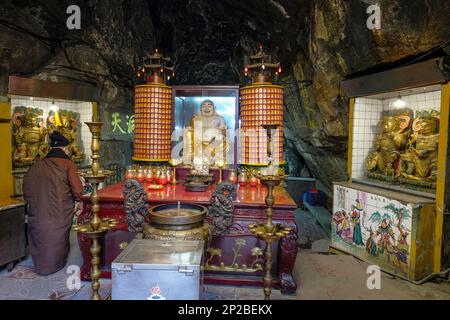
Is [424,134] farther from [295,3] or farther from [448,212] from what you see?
[295,3]

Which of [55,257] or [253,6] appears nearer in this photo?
[55,257]

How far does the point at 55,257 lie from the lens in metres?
3.83

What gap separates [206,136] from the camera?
544 centimetres

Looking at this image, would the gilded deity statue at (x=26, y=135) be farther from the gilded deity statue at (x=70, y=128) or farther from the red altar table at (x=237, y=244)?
the red altar table at (x=237, y=244)

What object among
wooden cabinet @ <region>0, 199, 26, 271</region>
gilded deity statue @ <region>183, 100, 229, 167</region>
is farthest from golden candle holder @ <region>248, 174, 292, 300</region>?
wooden cabinet @ <region>0, 199, 26, 271</region>

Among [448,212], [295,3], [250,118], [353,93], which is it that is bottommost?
[448,212]

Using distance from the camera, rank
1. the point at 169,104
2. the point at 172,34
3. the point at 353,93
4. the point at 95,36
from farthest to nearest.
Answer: the point at 172,34, the point at 95,36, the point at 169,104, the point at 353,93

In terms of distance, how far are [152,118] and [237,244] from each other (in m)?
2.63

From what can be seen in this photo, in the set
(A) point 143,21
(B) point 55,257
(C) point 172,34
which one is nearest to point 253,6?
(A) point 143,21

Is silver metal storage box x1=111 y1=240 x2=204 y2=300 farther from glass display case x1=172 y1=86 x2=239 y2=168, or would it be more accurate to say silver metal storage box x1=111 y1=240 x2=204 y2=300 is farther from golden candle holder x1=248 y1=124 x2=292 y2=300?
glass display case x1=172 y1=86 x2=239 y2=168

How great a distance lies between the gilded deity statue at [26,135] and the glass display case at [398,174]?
5405 mm

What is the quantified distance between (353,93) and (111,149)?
542 centimetres

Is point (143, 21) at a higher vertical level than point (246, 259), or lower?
→ higher

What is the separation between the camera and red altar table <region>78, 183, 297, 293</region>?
3301 millimetres
